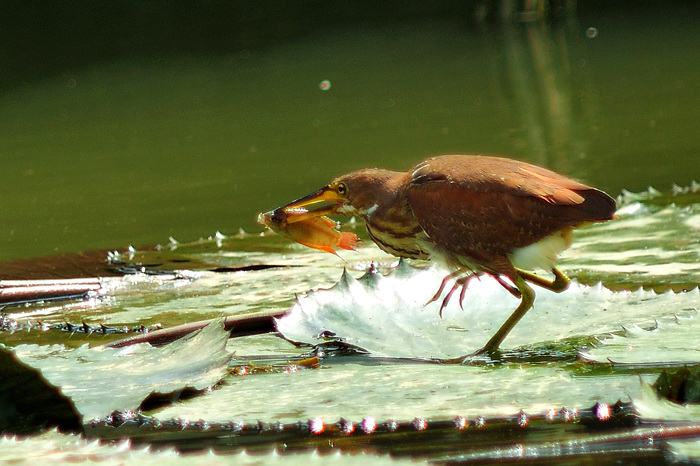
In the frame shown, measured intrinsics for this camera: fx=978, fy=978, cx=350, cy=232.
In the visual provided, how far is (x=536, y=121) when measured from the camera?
26.9 ft

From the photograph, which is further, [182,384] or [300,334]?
[300,334]

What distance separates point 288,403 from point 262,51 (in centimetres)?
1438

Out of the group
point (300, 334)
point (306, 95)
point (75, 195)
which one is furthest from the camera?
point (306, 95)

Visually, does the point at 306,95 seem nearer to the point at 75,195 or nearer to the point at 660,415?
the point at 75,195

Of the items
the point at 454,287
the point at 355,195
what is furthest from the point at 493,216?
the point at 355,195

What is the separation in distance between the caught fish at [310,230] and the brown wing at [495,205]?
385 millimetres

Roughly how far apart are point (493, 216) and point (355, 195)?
507 mm

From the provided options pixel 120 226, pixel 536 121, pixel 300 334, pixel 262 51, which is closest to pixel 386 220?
pixel 300 334

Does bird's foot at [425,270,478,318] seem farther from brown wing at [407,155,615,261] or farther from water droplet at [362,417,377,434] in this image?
water droplet at [362,417,377,434]

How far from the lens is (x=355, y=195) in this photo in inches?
106

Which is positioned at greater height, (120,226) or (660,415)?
(120,226)

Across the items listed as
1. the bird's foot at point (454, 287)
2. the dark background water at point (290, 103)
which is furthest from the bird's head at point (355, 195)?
the dark background water at point (290, 103)

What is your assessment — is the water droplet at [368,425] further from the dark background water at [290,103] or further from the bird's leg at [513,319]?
the dark background water at [290,103]

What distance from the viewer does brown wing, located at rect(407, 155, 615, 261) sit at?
2240 mm
